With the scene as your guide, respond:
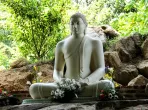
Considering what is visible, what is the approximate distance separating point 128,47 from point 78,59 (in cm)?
298

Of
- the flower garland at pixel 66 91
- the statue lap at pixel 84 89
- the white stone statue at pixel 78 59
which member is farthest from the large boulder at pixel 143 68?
the flower garland at pixel 66 91

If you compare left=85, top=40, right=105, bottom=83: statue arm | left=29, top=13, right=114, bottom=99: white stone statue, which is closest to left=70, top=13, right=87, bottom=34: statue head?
left=29, top=13, right=114, bottom=99: white stone statue

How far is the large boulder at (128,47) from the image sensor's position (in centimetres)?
707

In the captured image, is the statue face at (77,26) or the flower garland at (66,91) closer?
the flower garland at (66,91)

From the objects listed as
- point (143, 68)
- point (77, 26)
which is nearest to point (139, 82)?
point (143, 68)

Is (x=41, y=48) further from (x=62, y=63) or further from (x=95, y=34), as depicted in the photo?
(x=62, y=63)

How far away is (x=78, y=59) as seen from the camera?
14.6 ft

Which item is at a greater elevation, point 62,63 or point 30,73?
point 62,63

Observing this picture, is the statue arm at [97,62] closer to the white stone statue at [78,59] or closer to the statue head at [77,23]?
the white stone statue at [78,59]

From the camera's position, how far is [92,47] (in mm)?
4484

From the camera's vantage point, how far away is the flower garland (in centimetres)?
392

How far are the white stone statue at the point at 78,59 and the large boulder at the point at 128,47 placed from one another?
263 cm

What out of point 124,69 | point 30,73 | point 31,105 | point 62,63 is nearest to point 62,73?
point 62,63

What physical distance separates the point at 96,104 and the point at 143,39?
4124 millimetres
